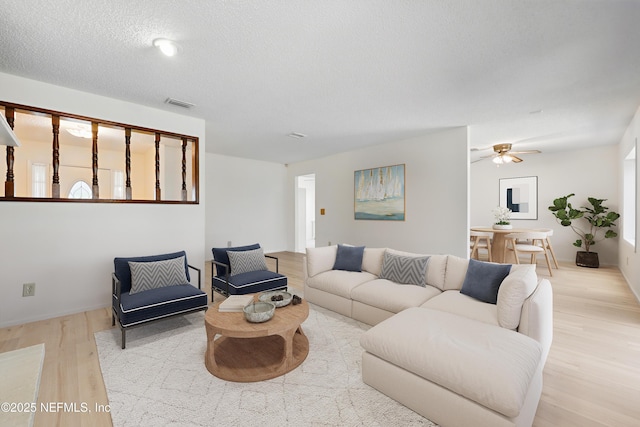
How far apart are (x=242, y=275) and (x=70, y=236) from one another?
6.55ft

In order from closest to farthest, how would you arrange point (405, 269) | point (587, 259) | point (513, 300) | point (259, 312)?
point (513, 300) < point (259, 312) < point (405, 269) < point (587, 259)

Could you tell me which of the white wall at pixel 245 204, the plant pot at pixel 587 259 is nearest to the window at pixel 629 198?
the plant pot at pixel 587 259

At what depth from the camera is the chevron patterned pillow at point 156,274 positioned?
2.90m

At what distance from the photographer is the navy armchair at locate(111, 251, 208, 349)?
2.53 m

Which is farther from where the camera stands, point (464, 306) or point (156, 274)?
point (156, 274)

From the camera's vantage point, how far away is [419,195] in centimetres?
500

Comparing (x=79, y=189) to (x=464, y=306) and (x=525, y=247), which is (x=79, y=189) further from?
(x=525, y=247)

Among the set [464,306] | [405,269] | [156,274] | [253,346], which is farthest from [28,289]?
[464,306]

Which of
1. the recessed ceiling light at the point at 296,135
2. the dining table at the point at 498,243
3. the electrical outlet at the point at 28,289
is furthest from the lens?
the dining table at the point at 498,243

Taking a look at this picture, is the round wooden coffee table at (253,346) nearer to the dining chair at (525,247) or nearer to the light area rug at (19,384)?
the light area rug at (19,384)

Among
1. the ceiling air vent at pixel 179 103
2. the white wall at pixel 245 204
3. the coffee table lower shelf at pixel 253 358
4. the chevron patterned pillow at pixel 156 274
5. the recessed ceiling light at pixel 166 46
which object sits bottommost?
the coffee table lower shelf at pixel 253 358

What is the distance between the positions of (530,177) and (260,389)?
301 inches

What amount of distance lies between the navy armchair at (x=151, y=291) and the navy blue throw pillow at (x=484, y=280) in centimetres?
269

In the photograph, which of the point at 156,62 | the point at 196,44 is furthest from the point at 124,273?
the point at 196,44
